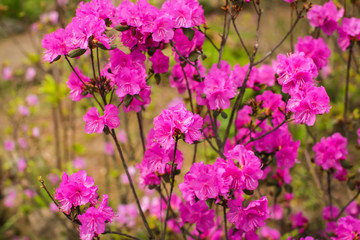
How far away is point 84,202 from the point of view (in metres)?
1.23

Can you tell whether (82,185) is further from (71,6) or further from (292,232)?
(71,6)

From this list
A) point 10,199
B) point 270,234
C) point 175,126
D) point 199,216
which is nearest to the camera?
point 175,126

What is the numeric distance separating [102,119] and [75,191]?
260 mm

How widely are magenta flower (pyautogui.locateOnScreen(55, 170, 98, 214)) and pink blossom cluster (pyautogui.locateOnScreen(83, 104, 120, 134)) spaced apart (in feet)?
0.54

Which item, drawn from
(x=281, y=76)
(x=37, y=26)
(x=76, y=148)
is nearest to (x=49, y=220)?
(x=76, y=148)

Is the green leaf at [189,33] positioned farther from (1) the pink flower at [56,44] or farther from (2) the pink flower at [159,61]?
(1) the pink flower at [56,44]

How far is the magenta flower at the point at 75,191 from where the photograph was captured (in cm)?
123

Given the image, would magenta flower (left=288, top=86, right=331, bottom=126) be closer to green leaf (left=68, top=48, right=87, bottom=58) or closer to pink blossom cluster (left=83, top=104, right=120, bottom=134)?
pink blossom cluster (left=83, top=104, right=120, bottom=134)

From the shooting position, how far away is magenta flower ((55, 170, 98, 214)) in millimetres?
1228

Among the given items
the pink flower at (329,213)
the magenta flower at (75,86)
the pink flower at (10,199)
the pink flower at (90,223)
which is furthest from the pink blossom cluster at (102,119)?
the pink flower at (10,199)

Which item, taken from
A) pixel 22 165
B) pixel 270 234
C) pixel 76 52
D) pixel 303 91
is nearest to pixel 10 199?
pixel 22 165

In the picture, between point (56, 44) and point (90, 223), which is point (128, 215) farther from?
point (56, 44)

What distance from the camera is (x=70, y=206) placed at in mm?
1230

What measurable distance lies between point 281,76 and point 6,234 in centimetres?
308
